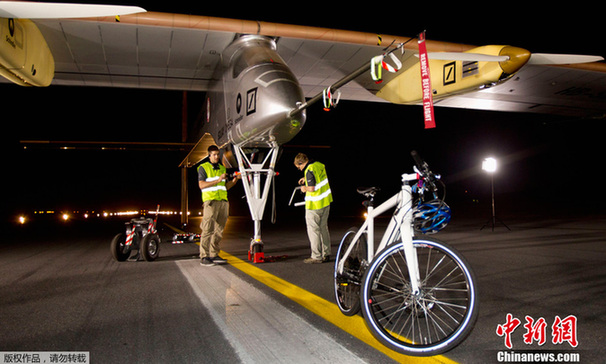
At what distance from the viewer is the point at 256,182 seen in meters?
6.52

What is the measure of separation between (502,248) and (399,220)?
5.47 m

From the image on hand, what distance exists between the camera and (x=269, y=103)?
18.5ft

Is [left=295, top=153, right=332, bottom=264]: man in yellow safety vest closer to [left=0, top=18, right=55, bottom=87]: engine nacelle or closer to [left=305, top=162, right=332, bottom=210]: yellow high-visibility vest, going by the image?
[left=305, top=162, right=332, bottom=210]: yellow high-visibility vest

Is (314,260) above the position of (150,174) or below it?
below

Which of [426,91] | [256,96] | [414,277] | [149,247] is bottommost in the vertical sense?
[149,247]

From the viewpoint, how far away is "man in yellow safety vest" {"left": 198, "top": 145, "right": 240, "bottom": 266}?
6011 millimetres

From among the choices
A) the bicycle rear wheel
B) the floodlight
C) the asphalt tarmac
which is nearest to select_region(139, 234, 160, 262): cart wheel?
the asphalt tarmac

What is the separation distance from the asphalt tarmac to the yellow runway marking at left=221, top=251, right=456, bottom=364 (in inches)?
0.5

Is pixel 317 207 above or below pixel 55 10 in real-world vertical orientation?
below

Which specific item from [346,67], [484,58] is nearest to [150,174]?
[346,67]

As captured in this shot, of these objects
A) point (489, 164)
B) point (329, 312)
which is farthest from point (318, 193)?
point (489, 164)

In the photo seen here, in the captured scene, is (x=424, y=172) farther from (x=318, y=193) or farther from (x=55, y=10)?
(x=55, y=10)

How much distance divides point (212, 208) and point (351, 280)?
12.0ft

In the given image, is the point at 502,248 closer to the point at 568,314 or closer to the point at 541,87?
the point at 568,314
